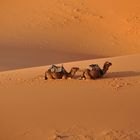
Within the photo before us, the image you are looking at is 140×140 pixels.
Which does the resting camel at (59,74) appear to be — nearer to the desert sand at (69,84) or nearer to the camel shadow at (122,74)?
the desert sand at (69,84)

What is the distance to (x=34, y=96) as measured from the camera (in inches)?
276

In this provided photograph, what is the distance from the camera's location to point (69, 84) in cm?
788

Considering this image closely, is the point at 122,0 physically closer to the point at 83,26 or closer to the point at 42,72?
the point at 83,26

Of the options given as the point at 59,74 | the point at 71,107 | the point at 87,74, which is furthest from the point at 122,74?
the point at 71,107

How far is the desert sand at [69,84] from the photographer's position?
5.38 metres

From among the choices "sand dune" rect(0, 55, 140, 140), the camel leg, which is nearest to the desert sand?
"sand dune" rect(0, 55, 140, 140)

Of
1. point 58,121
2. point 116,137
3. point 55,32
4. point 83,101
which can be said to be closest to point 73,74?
point 83,101

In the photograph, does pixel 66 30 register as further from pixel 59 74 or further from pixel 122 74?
pixel 59 74

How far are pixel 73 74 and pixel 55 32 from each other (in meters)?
11.7

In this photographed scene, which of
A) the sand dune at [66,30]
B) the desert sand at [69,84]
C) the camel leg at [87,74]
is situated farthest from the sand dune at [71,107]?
the sand dune at [66,30]

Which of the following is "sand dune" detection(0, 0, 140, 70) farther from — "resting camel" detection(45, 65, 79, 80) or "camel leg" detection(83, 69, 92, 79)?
"camel leg" detection(83, 69, 92, 79)

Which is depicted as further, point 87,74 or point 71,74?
point 71,74

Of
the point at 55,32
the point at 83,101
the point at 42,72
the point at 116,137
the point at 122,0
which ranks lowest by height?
the point at 116,137

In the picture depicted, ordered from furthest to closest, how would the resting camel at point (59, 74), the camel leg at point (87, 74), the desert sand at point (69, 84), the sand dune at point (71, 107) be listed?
1. the resting camel at point (59, 74)
2. the camel leg at point (87, 74)
3. the desert sand at point (69, 84)
4. the sand dune at point (71, 107)
